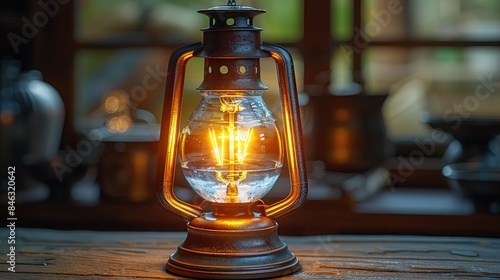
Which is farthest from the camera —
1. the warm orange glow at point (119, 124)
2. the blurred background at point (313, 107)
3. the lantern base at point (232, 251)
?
the warm orange glow at point (119, 124)

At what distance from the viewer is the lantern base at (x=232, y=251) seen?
1.47 meters

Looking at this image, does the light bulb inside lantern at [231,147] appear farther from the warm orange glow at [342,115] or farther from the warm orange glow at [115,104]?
the warm orange glow at [115,104]

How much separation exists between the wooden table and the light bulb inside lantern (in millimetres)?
161

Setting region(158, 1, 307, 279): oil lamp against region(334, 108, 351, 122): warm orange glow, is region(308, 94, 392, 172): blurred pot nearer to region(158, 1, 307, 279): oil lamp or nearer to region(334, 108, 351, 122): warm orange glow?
region(334, 108, 351, 122): warm orange glow

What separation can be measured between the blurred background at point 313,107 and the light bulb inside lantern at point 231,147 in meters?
1.17

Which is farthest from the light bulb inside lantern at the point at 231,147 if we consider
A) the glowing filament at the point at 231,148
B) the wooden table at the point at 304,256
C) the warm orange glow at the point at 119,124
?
the warm orange glow at the point at 119,124

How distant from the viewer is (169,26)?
3.11 m

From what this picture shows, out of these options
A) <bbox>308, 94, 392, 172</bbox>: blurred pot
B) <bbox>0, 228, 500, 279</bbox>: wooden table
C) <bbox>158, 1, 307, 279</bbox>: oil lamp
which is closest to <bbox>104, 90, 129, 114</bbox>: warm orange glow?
<bbox>308, 94, 392, 172</bbox>: blurred pot

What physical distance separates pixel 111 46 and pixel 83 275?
5.62ft

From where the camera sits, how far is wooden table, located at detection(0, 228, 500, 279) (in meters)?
1.51

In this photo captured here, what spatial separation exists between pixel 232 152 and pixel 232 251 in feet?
0.54

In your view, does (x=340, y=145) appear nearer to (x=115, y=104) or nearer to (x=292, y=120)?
(x=115, y=104)

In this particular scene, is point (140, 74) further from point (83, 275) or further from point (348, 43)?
point (83, 275)

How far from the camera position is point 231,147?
1.53 meters
